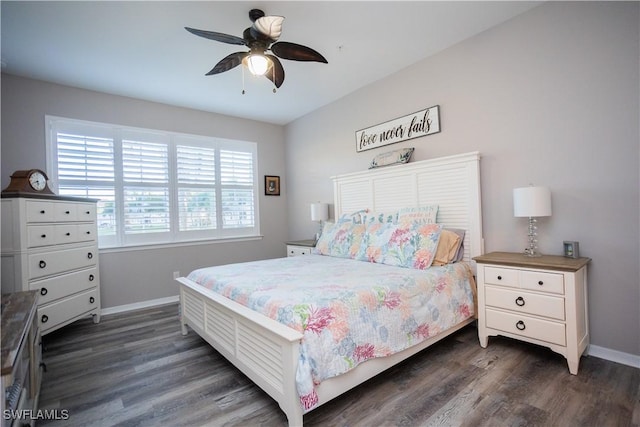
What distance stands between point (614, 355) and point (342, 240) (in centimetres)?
224

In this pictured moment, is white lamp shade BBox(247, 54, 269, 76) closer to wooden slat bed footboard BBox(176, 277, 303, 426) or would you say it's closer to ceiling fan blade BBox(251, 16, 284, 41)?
ceiling fan blade BBox(251, 16, 284, 41)

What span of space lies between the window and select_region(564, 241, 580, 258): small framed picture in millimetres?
3947

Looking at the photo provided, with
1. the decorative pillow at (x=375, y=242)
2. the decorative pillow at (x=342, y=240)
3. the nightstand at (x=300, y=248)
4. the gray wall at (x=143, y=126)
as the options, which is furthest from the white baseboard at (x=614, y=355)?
the gray wall at (x=143, y=126)

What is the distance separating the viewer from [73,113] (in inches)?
137

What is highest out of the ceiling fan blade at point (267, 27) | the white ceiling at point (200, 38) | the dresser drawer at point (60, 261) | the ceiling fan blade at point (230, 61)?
the white ceiling at point (200, 38)

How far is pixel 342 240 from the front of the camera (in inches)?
127

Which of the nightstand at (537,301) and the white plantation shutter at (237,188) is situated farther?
the white plantation shutter at (237,188)

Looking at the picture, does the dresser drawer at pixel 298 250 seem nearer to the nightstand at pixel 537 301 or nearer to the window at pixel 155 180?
the window at pixel 155 180

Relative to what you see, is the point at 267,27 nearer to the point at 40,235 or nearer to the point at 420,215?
the point at 420,215

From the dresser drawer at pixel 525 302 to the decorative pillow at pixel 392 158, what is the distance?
1.56 metres

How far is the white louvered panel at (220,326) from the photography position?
205 cm

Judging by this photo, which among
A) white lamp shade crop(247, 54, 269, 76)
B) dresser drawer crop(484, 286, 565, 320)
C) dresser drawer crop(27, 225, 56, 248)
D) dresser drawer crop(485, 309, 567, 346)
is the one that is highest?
white lamp shade crop(247, 54, 269, 76)

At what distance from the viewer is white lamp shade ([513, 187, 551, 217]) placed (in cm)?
220

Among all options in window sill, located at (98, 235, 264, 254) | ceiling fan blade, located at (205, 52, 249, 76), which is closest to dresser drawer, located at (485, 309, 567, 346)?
ceiling fan blade, located at (205, 52, 249, 76)
